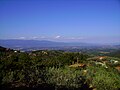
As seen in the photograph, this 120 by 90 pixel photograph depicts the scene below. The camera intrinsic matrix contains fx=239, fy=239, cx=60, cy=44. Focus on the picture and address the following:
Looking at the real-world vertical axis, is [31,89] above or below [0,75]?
below

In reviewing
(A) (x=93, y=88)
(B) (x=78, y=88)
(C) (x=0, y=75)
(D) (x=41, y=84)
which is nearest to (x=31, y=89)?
(D) (x=41, y=84)

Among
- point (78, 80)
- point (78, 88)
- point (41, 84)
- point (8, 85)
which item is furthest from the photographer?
point (78, 80)

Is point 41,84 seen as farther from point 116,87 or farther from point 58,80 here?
point 116,87

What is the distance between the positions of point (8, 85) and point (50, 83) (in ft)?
7.01

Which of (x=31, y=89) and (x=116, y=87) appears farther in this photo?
(x=116, y=87)

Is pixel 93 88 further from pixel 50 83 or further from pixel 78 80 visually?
pixel 50 83

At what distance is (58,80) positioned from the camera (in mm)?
12430

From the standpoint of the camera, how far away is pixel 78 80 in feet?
45.1

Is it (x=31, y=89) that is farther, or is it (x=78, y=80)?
(x=78, y=80)

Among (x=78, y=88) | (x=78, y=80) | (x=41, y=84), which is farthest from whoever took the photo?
(x=78, y=80)

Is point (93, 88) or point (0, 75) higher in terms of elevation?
point (0, 75)

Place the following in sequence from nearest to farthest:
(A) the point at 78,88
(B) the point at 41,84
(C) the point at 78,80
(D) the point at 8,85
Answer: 1. (D) the point at 8,85
2. (B) the point at 41,84
3. (A) the point at 78,88
4. (C) the point at 78,80

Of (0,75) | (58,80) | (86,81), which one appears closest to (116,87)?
(86,81)

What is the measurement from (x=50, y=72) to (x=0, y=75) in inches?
151
